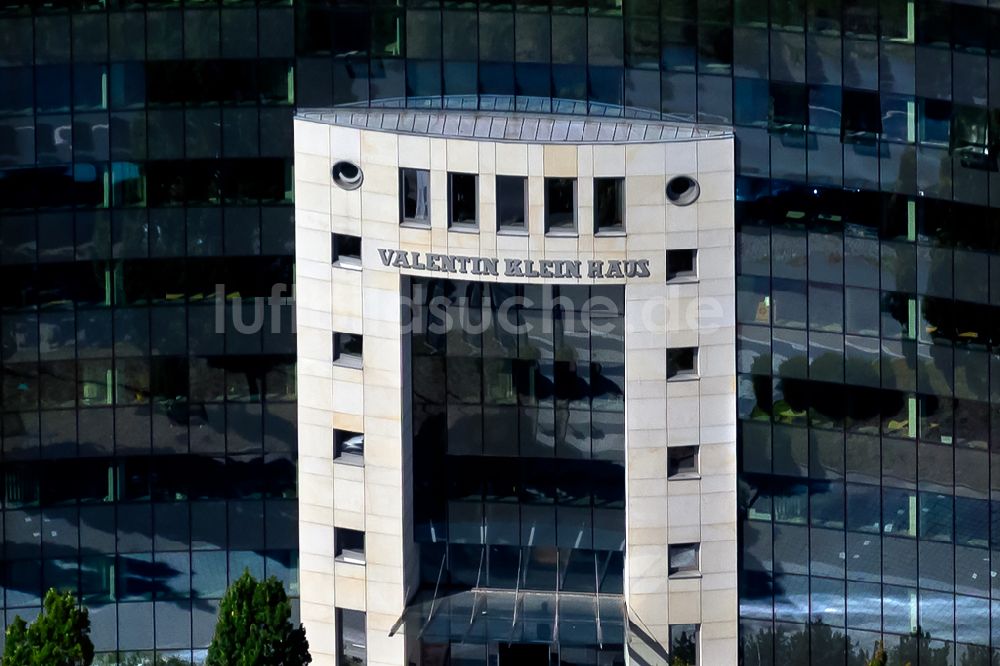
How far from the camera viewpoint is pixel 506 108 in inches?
3556

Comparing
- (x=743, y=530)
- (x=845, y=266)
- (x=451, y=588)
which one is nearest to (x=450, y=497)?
(x=451, y=588)

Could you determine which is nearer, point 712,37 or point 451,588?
point 712,37

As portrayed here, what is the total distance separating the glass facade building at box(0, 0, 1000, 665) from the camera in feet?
292

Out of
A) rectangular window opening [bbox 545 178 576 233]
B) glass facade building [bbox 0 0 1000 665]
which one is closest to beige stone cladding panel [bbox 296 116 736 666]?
rectangular window opening [bbox 545 178 576 233]

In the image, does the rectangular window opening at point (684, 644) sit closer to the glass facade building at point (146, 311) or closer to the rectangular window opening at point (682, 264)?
the rectangular window opening at point (682, 264)

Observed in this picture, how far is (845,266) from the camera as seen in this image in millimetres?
89938

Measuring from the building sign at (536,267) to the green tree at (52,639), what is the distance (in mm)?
17130

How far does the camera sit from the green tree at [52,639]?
8769 cm

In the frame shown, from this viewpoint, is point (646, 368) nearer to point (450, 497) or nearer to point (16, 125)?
point (450, 497)

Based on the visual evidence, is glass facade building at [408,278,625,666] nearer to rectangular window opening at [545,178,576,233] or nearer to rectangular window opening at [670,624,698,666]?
rectangular window opening at [670,624,698,666]

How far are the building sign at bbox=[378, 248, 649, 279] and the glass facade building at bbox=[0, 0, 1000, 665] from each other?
4143 mm

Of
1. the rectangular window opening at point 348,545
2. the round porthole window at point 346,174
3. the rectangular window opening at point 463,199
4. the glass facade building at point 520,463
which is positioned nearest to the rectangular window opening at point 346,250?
the round porthole window at point 346,174

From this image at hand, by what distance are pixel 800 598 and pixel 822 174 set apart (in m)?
15.3

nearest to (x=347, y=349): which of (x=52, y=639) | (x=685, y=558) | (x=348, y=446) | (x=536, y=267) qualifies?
(x=348, y=446)
